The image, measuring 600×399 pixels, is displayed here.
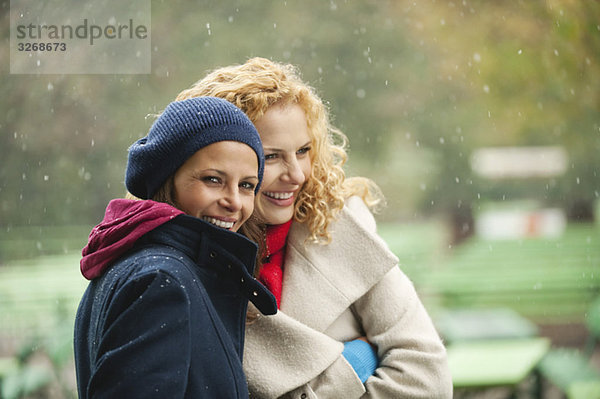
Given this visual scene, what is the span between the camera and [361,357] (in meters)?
2.38

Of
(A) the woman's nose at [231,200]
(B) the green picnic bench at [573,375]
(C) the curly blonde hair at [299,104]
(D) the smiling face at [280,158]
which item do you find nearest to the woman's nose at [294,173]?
(D) the smiling face at [280,158]

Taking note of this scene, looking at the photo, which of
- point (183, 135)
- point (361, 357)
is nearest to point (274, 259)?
point (361, 357)

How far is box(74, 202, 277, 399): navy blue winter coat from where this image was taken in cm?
155

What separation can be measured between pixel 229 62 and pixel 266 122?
374 inches

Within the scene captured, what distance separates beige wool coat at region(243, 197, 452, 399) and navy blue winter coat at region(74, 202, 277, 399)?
34 cm

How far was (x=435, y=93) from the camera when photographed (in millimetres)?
15078

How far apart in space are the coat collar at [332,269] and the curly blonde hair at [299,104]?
0.05m

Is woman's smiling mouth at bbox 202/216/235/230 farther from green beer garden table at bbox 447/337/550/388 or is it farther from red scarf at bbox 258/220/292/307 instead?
green beer garden table at bbox 447/337/550/388

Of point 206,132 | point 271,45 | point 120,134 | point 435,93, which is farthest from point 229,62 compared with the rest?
point 206,132

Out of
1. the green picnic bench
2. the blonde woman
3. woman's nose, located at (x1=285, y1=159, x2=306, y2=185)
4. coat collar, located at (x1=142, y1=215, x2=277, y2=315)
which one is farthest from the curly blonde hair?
the green picnic bench

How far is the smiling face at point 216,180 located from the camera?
1.81 m

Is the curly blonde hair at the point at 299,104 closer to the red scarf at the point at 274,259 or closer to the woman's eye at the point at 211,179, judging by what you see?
the red scarf at the point at 274,259

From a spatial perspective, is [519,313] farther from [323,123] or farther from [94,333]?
[94,333]

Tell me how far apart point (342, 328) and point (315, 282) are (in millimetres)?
201
